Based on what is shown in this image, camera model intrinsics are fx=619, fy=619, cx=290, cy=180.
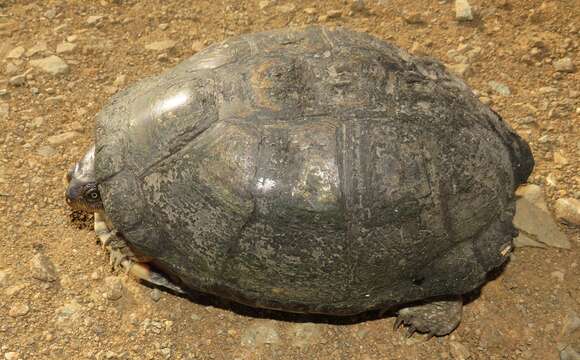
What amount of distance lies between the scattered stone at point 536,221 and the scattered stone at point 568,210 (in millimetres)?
78

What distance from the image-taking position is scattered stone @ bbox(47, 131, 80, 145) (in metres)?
5.49

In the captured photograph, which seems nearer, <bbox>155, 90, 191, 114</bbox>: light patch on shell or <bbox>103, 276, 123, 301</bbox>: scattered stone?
<bbox>155, 90, 191, 114</bbox>: light patch on shell

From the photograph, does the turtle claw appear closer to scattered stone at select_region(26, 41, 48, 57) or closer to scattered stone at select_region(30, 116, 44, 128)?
scattered stone at select_region(30, 116, 44, 128)

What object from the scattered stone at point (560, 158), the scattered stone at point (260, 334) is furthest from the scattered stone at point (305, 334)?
the scattered stone at point (560, 158)

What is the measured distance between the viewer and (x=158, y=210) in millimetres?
3818


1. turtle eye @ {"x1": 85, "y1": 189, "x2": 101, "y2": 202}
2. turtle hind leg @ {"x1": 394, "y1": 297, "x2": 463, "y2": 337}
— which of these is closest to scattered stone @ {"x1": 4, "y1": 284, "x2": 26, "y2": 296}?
turtle eye @ {"x1": 85, "y1": 189, "x2": 101, "y2": 202}

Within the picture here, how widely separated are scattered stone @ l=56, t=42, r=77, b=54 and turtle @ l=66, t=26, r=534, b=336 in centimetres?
244

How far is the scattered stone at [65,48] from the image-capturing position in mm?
6227

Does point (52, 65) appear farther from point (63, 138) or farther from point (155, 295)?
point (155, 295)

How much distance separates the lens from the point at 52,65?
6.06 metres

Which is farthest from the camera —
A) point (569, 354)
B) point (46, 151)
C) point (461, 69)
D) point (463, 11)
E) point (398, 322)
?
point (463, 11)

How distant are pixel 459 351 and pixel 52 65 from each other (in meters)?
4.55

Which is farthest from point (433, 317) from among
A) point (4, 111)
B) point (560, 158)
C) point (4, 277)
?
point (4, 111)

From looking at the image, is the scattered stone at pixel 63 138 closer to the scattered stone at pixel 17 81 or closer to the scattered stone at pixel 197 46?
the scattered stone at pixel 17 81
